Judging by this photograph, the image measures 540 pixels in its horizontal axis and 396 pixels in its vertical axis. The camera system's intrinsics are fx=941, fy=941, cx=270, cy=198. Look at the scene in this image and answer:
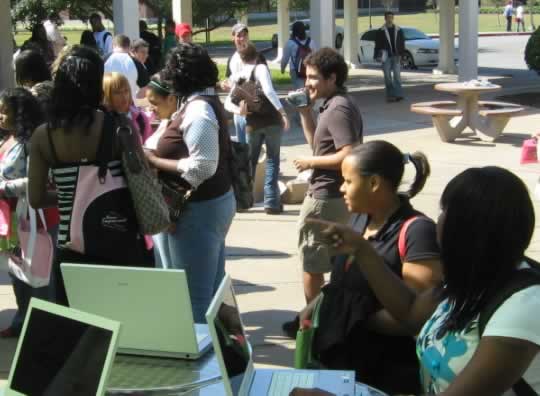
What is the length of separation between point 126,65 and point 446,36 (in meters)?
15.5

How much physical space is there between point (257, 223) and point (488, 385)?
6766mm

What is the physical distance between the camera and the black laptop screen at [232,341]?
288 cm

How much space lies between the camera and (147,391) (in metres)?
3.13

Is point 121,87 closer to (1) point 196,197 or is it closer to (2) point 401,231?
(1) point 196,197

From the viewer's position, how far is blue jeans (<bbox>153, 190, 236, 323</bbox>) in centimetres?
487

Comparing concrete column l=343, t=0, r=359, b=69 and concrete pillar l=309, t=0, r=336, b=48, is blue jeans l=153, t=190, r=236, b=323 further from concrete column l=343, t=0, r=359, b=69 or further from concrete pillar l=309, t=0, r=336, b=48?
concrete column l=343, t=0, r=359, b=69

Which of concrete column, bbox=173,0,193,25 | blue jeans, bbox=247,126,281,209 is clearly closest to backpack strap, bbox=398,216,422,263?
blue jeans, bbox=247,126,281,209

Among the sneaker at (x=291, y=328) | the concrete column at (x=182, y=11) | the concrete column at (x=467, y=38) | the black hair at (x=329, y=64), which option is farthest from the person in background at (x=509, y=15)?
the black hair at (x=329, y=64)

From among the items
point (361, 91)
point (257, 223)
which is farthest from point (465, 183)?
point (361, 91)

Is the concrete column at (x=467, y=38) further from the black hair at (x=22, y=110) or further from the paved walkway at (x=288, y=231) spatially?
the black hair at (x=22, y=110)

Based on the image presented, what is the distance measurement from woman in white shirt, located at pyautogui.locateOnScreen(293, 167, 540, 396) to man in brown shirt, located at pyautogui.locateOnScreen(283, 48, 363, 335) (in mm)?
2530

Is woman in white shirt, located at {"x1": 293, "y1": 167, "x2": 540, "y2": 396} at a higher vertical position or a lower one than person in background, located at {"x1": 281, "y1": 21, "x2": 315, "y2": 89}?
lower

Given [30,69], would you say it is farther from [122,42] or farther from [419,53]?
[419,53]

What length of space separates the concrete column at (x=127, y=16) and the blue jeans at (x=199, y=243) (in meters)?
9.46
